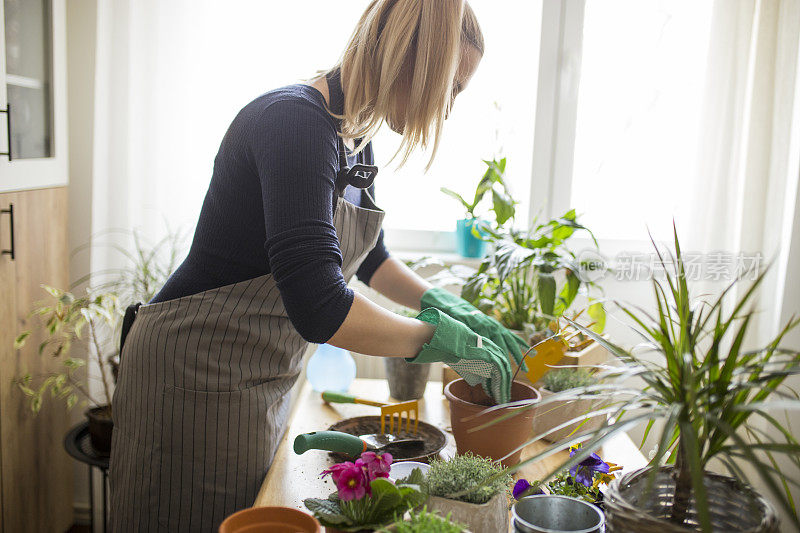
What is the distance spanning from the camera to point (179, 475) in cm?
113

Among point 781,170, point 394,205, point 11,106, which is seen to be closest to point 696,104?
point 781,170

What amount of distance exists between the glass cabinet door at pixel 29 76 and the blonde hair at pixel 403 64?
1.06 metres

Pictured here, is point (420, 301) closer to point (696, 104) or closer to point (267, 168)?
point (267, 168)

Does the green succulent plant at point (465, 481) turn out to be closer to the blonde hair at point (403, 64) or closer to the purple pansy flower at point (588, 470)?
the purple pansy flower at point (588, 470)

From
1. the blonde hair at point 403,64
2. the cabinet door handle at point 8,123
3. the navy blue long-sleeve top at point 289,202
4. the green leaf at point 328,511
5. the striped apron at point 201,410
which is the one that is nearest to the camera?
the green leaf at point 328,511

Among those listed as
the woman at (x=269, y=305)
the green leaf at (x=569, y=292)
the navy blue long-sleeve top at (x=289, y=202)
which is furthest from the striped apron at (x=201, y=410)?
the green leaf at (x=569, y=292)

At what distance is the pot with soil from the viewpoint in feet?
5.25

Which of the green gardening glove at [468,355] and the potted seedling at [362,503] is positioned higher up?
the green gardening glove at [468,355]

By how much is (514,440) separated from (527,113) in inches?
54.3

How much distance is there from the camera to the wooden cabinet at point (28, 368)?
1.74 metres

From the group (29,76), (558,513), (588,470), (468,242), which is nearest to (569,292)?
(468,242)

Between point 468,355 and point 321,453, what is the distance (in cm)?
34

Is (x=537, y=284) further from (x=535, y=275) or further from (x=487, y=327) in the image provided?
(x=487, y=327)

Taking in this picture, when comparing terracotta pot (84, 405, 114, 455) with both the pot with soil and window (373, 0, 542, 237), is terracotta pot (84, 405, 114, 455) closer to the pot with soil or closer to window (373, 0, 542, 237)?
the pot with soil
